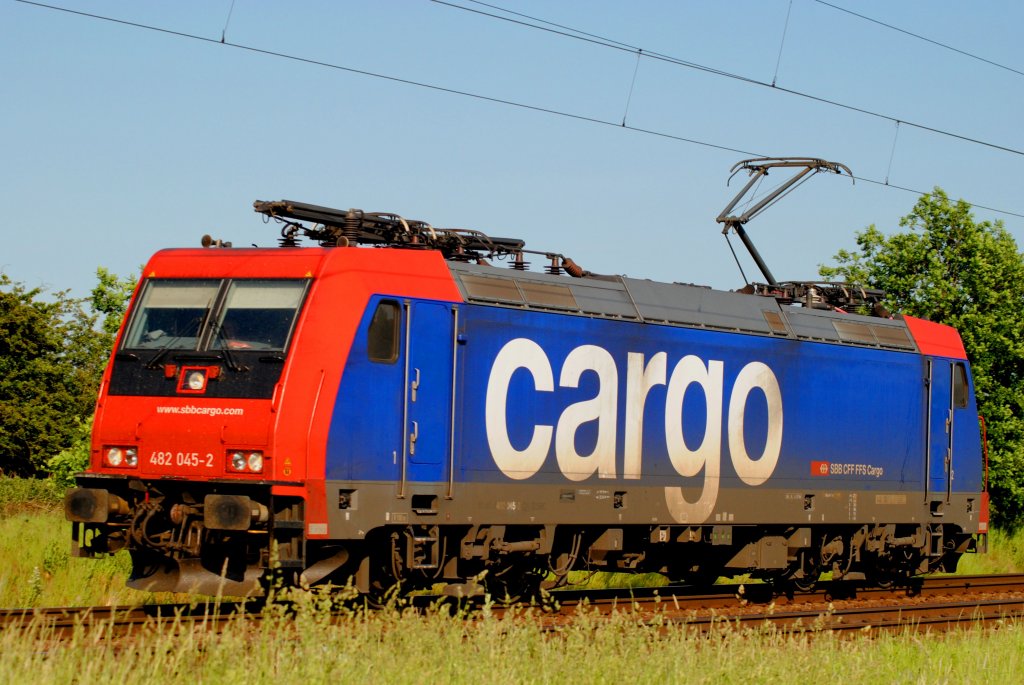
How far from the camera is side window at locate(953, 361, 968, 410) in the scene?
21.0 meters

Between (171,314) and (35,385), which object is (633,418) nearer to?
(171,314)

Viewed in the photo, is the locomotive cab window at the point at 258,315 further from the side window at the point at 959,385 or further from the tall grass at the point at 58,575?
the side window at the point at 959,385

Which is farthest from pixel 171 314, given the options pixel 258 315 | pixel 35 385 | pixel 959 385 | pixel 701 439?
pixel 35 385

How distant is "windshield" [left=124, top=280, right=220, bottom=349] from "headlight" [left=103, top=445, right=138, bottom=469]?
1.05m

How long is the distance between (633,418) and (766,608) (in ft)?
11.2

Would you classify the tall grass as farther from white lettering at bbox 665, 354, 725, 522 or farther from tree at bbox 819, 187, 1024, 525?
tree at bbox 819, 187, 1024, 525

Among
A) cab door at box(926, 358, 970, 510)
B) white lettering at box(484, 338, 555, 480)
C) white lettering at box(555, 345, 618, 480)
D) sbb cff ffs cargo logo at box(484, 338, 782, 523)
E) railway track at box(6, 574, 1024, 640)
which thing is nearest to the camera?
railway track at box(6, 574, 1024, 640)

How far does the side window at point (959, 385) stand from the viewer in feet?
68.8

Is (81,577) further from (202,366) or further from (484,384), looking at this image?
(484,384)

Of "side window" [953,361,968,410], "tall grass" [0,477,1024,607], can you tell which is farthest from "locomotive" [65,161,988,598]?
"side window" [953,361,968,410]

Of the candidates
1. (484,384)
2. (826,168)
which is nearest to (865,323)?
(826,168)

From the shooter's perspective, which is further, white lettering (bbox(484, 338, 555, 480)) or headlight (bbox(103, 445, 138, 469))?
white lettering (bbox(484, 338, 555, 480))

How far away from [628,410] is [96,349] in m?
58.3

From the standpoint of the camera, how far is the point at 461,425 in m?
14.1
